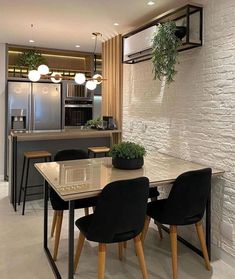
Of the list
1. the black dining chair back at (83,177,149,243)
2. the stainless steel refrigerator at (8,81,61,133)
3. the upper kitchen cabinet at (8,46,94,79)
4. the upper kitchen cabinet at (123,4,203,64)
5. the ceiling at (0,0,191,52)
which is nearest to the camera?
the black dining chair back at (83,177,149,243)

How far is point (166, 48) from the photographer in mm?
A: 3020

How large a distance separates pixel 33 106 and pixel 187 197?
4.05 m

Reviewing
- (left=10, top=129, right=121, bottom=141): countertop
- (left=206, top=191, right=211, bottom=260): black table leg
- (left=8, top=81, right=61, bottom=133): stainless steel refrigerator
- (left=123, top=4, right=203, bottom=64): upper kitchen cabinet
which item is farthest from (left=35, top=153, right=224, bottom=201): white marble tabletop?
(left=8, top=81, right=61, bottom=133): stainless steel refrigerator

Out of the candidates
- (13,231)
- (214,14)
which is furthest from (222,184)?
(13,231)

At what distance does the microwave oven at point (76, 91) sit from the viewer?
5910 mm

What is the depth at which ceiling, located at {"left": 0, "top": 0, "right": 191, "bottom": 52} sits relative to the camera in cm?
325

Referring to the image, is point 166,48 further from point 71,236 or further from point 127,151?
point 71,236

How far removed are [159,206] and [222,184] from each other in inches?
25.3

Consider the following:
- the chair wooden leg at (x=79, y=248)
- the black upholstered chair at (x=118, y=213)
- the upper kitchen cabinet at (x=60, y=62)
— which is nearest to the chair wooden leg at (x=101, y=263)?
the black upholstered chair at (x=118, y=213)

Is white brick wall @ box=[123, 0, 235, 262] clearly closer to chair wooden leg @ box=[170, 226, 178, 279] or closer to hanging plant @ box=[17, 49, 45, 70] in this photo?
chair wooden leg @ box=[170, 226, 178, 279]

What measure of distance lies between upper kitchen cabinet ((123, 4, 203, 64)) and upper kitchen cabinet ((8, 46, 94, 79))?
2574 millimetres

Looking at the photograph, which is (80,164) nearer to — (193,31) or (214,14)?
(193,31)

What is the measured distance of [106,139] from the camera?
16.3 feet

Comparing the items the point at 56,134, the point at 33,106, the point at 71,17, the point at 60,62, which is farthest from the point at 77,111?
the point at 71,17
